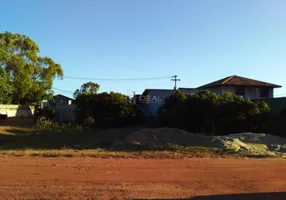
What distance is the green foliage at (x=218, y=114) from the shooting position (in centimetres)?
3059

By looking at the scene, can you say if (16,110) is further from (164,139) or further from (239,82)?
(164,139)

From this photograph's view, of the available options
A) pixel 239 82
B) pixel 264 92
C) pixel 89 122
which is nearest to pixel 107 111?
pixel 89 122

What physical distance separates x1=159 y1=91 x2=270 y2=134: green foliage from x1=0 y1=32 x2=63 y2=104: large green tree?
27.7 meters

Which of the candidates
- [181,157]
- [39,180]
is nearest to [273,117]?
[181,157]

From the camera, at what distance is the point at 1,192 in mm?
9469

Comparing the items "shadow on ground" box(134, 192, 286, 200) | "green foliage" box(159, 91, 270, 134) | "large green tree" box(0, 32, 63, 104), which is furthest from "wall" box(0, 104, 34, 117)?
"shadow on ground" box(134, 192, 286, 200)

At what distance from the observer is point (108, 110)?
4066cm

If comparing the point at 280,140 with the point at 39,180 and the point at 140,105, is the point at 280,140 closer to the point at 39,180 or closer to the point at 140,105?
the point at 39,180

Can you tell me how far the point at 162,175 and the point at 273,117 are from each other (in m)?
22.2

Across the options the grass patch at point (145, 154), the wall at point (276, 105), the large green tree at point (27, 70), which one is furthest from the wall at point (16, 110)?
the grass patch at point (145, 154)

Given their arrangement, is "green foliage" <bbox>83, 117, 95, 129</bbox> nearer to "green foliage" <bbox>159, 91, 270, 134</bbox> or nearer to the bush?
the bush

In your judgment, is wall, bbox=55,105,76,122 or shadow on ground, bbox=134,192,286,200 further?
wall, bbox=55,105,76,122

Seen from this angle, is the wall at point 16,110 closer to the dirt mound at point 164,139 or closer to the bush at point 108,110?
the bush at point 108,110

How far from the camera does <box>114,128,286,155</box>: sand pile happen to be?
2253cm
